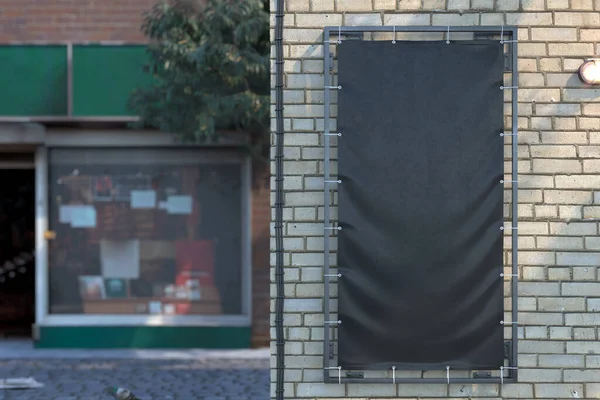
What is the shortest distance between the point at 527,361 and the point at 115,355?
724 centimetres

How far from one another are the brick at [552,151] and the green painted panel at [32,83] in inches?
291

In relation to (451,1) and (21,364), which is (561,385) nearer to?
(451,1)

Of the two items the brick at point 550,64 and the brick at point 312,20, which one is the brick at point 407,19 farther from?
the brick at point 550,64

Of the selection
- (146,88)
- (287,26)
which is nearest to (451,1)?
(287,26)

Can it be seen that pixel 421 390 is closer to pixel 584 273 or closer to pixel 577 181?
pixel 584 273

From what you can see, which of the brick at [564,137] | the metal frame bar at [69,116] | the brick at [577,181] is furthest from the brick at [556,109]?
the metal frame bar at [69,116]

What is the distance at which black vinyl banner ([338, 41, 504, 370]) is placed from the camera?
556cm

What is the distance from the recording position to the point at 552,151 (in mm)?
5676

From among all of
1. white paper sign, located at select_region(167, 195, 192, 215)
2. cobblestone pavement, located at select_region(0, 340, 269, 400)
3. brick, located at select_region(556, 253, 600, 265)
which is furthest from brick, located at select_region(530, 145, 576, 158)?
white paper sign, located at select_region(167, 195, 192, 215)

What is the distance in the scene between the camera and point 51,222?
1251 centimetres

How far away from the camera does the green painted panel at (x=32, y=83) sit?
11.7 m

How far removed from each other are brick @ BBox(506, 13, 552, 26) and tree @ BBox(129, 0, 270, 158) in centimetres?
436

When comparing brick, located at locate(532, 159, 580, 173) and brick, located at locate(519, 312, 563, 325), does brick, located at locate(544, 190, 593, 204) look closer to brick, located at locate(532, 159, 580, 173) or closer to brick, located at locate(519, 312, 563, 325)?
brick, located at locate(532, 159, 580, 173)

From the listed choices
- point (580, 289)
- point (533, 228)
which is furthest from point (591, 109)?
point (580, 289)
